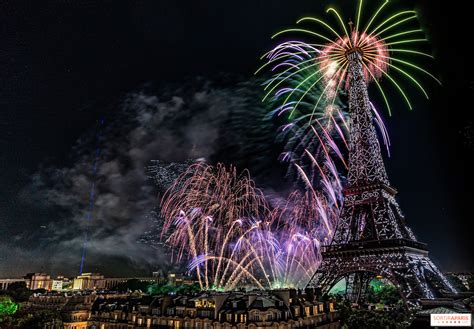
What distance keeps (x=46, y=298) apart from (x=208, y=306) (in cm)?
6731

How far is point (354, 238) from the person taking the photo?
63.8 m

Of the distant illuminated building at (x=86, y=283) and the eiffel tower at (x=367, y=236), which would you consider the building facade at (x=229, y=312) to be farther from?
the distant illuminated building at (x=86, y=283)

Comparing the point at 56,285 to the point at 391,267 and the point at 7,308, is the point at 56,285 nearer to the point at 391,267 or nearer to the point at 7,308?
the point at 7,308

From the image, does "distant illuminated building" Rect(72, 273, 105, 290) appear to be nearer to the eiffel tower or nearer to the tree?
the tree

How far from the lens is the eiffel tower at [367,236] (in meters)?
52.3

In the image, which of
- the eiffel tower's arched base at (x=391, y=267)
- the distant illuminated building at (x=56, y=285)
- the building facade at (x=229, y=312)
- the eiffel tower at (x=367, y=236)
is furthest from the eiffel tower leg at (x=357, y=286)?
the distant illuminated building at (x=56, y=285)

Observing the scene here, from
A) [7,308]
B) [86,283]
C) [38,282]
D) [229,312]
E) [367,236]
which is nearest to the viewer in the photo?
[229,312]

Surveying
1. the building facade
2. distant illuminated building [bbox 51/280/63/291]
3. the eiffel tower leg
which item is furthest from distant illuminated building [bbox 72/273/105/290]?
the eiffel tower leg

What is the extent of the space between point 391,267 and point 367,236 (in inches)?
483

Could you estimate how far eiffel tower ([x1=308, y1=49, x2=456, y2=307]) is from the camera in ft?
172

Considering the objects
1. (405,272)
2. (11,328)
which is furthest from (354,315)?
(11,328)

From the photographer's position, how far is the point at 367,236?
213ft

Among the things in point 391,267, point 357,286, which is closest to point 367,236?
point 357,286

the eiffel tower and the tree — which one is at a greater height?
the eiffel tower
